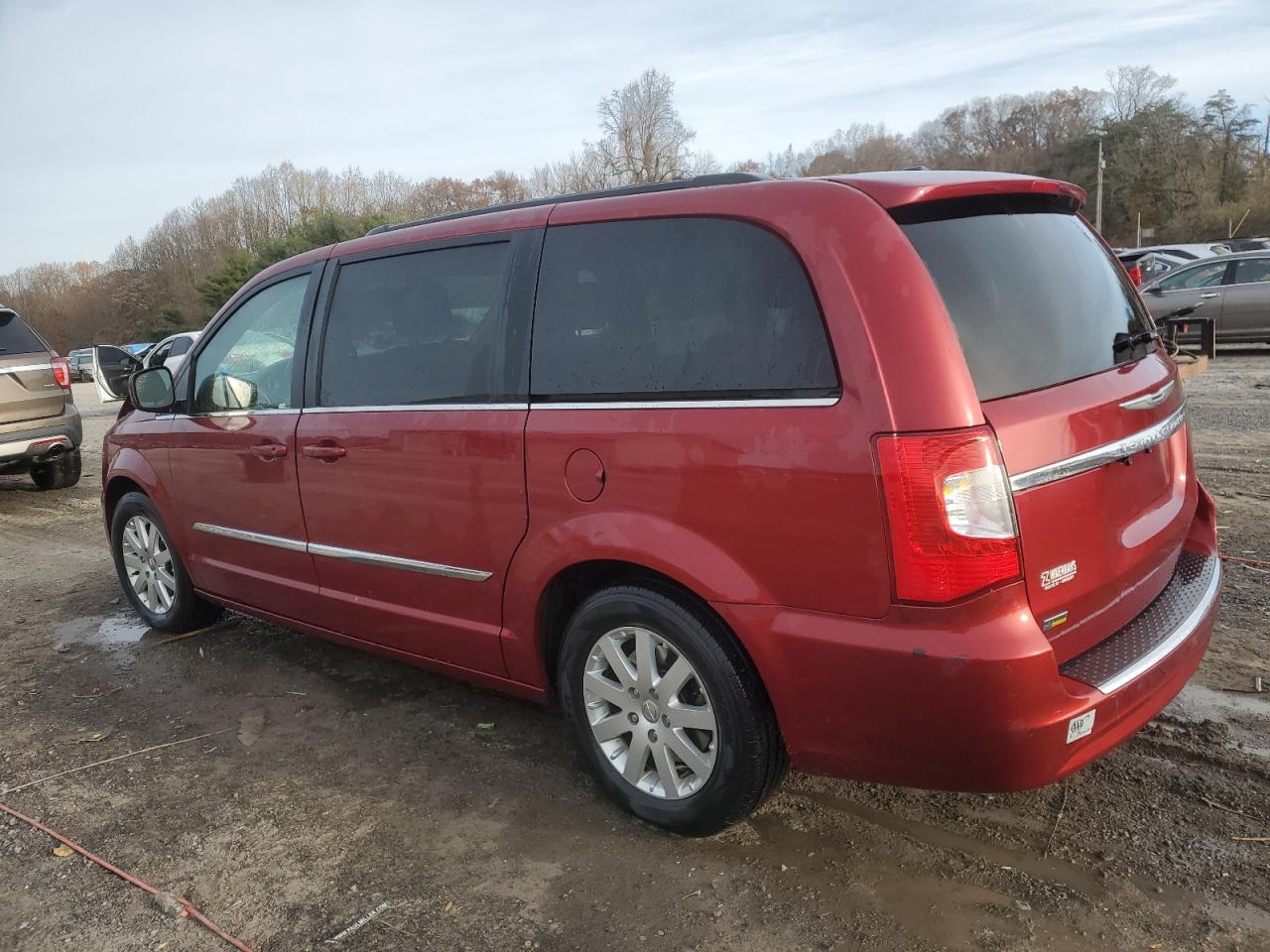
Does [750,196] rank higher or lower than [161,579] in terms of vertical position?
higher

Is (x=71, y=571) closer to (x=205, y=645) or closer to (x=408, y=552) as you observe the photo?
(x=205, y=645)

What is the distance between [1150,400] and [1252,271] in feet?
47.7

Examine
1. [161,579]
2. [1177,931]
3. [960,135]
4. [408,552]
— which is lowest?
[1177,931]

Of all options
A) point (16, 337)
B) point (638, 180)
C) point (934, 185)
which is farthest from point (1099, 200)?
point (934, 185)

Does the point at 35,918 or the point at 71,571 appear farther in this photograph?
the point at 71,571

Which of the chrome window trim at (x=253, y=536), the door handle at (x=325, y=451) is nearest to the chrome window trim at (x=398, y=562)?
the chrome window trim at (x=253, y=536)

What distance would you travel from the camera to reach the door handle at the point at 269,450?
3883mm

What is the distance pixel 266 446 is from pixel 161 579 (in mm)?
1551

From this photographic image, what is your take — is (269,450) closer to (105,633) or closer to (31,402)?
(105,633)

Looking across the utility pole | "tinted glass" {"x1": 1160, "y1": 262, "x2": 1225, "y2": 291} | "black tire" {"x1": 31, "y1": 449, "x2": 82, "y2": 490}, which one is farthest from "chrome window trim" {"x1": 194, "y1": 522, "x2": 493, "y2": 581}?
the utility pole

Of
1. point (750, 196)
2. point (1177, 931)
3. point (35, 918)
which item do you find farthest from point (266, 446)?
point (1177, 931)

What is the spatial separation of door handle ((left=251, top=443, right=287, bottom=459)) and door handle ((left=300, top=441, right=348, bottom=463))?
0.15m

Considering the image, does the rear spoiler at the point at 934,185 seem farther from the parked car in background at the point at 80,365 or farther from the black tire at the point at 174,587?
the parked car in background at the point at 80,365

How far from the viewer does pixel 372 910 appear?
8.74 feet
